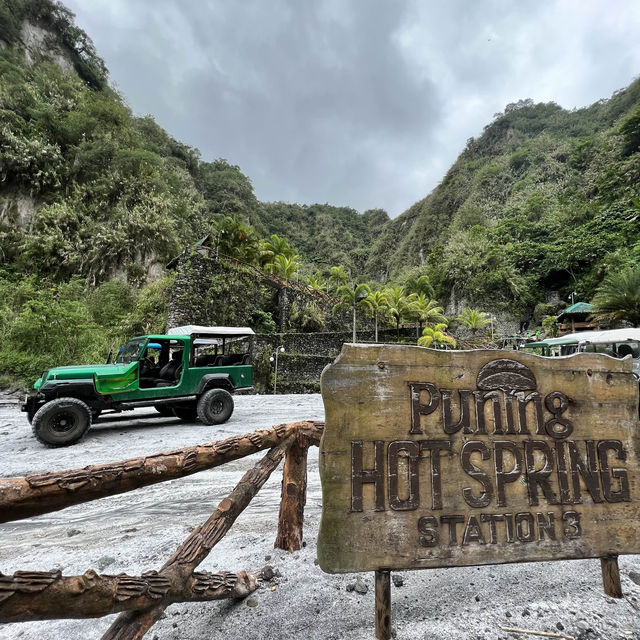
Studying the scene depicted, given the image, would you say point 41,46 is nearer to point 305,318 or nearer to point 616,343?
point 305,318

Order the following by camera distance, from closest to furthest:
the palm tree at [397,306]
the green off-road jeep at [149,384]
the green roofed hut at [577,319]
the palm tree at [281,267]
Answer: the green off-road jeep at [149,384] < the green roofed hut at [577,319] < the palm tree at [397,306] < the palm tree at [281,267]

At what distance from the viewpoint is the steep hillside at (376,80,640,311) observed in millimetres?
27688

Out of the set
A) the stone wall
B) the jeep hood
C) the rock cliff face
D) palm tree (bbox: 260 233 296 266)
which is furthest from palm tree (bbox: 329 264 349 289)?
the rock cliff face

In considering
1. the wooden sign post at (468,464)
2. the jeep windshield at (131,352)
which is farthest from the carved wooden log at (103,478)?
the jeep windshield at (131,352)

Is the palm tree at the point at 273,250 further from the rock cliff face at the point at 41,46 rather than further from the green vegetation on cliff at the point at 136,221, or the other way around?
the rock cliff face at the point at 41,46

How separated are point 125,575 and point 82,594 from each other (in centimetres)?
15

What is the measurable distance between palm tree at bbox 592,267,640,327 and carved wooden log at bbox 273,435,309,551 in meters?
20.3

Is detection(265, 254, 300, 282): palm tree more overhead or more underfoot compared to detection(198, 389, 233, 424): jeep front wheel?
more overhead

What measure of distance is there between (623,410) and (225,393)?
598cm

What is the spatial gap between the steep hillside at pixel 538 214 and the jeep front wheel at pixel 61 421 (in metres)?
30.0

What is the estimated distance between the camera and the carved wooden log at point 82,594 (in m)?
0.91

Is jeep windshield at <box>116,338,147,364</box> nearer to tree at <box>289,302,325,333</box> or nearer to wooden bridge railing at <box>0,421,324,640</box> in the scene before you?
wooden bridge railing at <box>0,421,324,640</box>

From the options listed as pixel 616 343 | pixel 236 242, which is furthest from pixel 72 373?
pixel 236 242

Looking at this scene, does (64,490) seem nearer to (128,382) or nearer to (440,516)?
(440,516)
